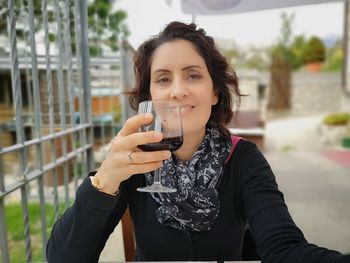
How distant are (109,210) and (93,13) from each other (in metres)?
2.69

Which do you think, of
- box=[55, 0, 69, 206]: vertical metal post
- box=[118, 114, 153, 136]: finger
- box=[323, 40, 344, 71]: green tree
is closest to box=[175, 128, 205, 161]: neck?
box=[118, 114, 153, 136]: finger

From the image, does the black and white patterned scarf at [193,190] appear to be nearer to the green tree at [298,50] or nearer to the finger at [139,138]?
the finger at [139,138]

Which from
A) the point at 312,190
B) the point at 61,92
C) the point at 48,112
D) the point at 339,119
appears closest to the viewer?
the point at 61,92

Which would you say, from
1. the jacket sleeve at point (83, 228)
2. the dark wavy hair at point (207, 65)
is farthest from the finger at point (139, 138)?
the dark wavy hair at point (207, 65)

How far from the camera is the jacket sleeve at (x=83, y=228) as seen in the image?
989 millimetres

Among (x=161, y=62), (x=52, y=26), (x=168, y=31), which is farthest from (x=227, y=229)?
(x=52, y=26)

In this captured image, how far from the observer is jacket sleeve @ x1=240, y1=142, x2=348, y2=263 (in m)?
0.90

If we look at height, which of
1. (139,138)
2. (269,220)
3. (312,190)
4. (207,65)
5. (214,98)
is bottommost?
(312,190)

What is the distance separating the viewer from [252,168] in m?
1.28

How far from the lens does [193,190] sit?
4.16ft

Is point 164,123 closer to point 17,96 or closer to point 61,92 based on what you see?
point 17,96

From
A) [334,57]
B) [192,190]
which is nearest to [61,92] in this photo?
[192,190]

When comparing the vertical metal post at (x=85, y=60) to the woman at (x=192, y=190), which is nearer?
the woman at (x=192, y=190)

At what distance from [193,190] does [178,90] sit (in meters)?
0.39
